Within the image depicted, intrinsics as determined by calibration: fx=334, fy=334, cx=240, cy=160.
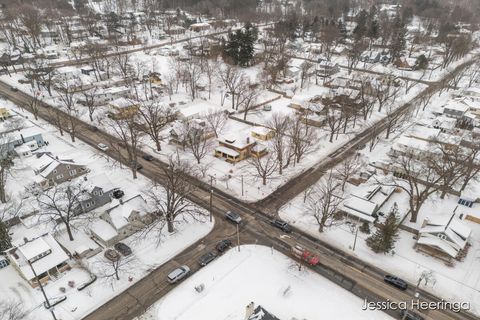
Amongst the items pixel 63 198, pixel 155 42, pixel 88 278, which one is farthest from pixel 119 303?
pixel 155 42

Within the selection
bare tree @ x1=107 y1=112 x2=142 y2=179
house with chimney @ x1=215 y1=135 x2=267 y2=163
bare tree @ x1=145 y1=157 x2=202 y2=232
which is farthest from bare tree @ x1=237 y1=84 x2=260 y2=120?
bare tree @ x1=145 y1=157 x2=202 y2=232

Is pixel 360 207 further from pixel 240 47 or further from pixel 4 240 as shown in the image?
pixel 240 47

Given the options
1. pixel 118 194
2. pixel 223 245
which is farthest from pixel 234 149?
pixel 223 245

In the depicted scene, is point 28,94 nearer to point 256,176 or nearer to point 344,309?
point 256,176

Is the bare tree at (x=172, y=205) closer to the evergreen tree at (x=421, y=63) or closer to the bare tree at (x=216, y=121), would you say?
the bare tree at (x=216, y=121)

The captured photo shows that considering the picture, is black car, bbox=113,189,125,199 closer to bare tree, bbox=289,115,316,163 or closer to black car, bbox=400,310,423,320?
bare tree, bbox=289,115,316,163
